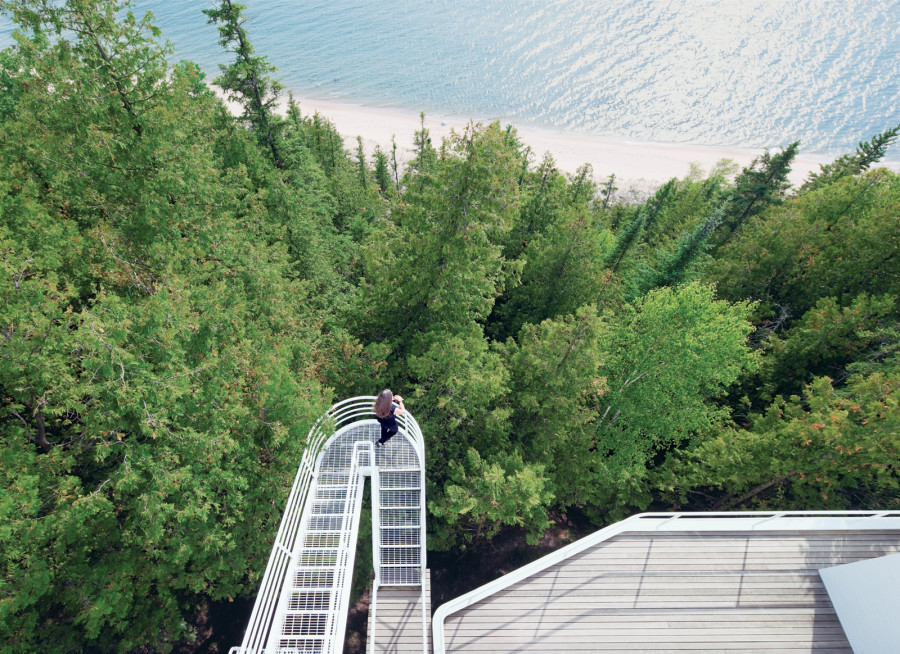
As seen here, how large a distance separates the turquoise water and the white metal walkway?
59913 mm

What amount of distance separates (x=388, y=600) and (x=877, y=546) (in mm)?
13955

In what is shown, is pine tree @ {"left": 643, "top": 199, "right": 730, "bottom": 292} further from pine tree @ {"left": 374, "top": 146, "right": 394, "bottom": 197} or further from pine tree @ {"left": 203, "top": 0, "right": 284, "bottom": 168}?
pine tree @ {"left": 374, "top": 146, "right": 394, "bottom": 197}

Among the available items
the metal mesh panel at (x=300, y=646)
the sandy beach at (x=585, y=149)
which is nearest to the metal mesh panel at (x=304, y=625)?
the metal mesh panel at (x=300, y=646)

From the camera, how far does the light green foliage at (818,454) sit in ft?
39.6

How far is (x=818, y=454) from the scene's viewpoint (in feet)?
42.3

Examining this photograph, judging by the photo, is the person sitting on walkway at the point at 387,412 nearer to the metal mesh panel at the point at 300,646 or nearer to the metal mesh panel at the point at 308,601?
the metal mesh panel at the point at 308,601

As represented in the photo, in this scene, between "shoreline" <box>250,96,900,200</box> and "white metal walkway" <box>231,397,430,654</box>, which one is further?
"shoreline" <box>250,96,900,200</box>

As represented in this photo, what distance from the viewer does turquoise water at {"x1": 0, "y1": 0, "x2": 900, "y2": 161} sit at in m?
59.5

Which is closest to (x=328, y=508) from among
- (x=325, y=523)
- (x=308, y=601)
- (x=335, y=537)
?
(x=325, y=523)

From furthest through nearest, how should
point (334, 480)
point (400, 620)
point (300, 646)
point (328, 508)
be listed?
1. point (400, 620)
2. point (334, 480)
3. point (328, 508)
4. point (300, 646)

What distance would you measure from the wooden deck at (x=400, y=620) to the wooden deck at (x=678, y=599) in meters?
2.26

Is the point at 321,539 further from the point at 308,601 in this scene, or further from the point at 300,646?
the point at 300,646

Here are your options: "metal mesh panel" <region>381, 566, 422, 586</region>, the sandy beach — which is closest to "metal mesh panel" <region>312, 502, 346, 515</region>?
"metal mesh panel" <region>381, 566, 422, 586</region>

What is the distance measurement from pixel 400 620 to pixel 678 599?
7.84 meters
